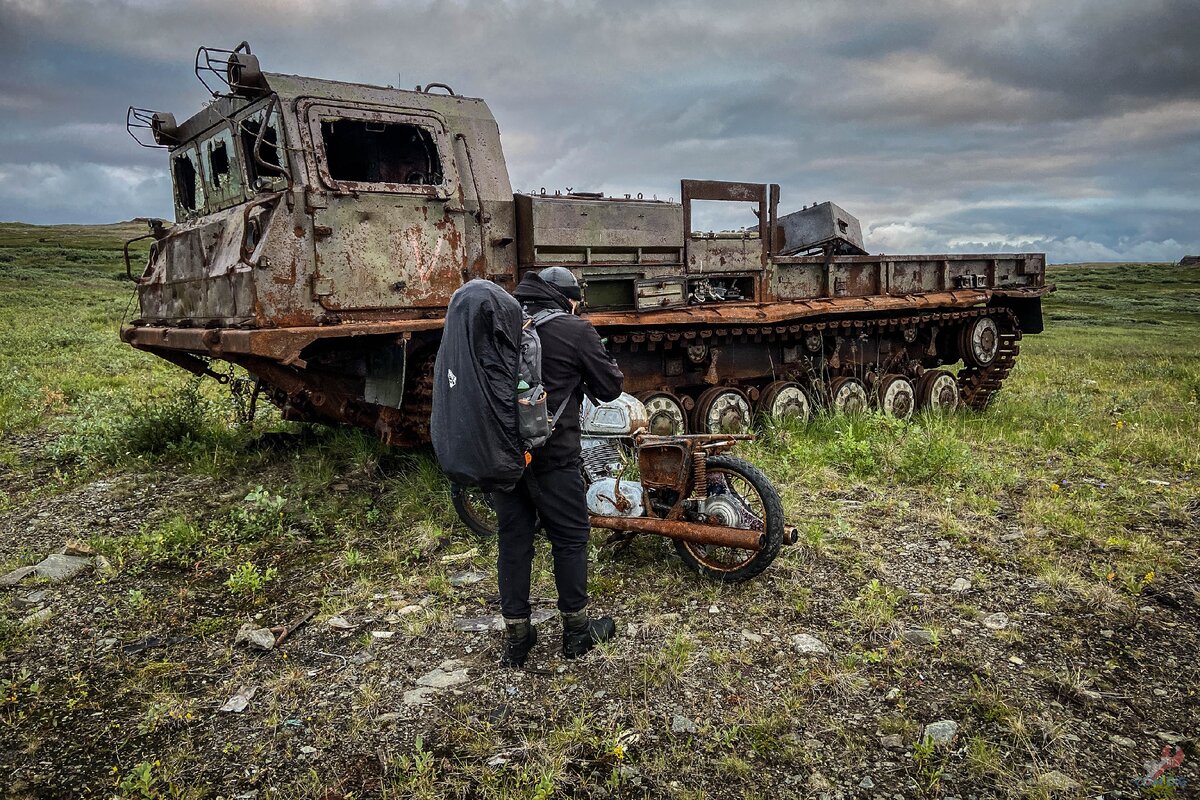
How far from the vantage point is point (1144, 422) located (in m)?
9.37

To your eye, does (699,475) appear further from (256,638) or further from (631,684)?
(256,638)

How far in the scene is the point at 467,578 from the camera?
5.20 m

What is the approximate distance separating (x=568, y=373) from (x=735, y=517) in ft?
4.75

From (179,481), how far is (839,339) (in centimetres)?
703

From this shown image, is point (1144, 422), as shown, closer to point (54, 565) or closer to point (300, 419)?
point (300, 419)

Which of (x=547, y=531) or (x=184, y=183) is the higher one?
(x=184, y=183)

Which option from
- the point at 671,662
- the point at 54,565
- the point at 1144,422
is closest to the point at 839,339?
the point at 1144,422

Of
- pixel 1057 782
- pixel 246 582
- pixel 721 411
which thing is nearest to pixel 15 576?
pixel 246 582

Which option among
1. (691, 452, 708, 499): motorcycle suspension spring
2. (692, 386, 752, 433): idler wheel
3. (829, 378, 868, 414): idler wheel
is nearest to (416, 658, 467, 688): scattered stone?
(691, 452, 708, 499): motorcycle suspension spring

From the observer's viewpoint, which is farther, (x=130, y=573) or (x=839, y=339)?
(x=839, y=339)

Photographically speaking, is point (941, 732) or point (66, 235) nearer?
point (941, 732)

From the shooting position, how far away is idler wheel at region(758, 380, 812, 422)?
8.96 m

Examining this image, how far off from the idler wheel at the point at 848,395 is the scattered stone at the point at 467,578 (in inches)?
215

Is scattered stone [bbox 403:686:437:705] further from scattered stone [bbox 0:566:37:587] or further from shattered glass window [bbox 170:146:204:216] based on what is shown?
shattered glass window [bbox 170:146:204:216]
